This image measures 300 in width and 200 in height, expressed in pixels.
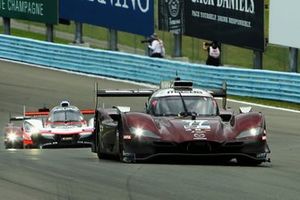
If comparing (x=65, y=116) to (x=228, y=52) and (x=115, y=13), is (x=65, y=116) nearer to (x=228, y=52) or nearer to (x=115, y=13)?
(x=115, y=13)

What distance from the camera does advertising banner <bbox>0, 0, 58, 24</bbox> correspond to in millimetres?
40062

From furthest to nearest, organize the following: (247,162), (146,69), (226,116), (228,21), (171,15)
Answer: (171,15) < (146,69) < (228,21) < (226,116) < (247,162)

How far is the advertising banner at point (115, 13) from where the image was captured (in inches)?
1318

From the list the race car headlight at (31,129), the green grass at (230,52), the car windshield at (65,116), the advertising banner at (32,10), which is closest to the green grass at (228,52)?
the green grass at (230,52)

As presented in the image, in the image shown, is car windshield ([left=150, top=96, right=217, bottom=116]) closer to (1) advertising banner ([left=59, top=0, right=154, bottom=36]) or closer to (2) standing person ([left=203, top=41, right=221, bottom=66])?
(2) standing person ([left=203, top=41, right=221, bottom=66])

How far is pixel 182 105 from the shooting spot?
14633 millimetres

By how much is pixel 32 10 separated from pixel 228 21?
14.6 meters

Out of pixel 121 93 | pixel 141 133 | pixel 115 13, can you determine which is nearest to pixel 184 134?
pixel 141 133

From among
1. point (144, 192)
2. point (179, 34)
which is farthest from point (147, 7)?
point (144, 192)

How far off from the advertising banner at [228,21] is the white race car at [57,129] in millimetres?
6506

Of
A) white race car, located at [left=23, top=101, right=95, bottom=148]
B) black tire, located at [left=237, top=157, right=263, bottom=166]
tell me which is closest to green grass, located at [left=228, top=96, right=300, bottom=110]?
white race car, located at [left=23, top=101, right=95, bottom=148]

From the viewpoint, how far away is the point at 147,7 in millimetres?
33344

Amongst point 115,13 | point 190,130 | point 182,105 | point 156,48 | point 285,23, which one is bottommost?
point 190,130

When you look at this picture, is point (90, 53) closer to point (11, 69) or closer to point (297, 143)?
point (11, 69)
